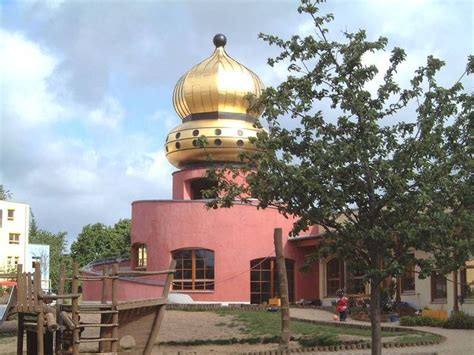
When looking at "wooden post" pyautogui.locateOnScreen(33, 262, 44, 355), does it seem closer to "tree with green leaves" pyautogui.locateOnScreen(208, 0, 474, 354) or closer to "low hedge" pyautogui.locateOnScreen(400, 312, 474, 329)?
"tree with green leaves" pyautogui.locateOnScreen(208, 0, 474, 354)

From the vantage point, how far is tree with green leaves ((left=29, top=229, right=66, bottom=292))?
71.6 metres

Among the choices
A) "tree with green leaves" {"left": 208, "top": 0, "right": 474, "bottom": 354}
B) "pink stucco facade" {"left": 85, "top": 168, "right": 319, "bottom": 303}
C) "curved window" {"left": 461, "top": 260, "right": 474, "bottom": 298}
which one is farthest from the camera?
"pink stucco facade" {"left": 85, "top": 168, "right": 319, "bottom": 303}

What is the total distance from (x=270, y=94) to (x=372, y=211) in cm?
265

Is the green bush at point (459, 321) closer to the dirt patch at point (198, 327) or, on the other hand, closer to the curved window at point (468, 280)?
the curved window at point (468, 280)

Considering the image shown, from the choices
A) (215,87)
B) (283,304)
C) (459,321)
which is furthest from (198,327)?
(215,87)

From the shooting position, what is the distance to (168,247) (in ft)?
118

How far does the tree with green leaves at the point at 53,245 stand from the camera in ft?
235

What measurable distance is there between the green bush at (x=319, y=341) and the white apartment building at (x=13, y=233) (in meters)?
46.6

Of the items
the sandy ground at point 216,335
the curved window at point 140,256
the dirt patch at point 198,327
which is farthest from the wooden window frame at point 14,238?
the dirt patch at point 198,327

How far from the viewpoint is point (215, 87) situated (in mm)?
40188

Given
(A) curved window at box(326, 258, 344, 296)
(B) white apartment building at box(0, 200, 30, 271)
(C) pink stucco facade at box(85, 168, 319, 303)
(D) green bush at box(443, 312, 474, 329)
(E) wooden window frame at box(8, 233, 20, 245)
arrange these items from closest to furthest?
(D) green bush at box(443, 312, 474, 329), (C) pink stucco facade at box(85, 168, 319, 303), (A) curved window at box(326, 258, 344, 296), (B) white apartment building at box(0, 200, 30, 271), (E) wooden window frame at box(8, 233, 20, 245)

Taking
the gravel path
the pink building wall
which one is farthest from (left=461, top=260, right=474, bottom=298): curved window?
the pink building wall

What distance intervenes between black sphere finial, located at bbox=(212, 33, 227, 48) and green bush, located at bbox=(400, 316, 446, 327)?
20600 mm

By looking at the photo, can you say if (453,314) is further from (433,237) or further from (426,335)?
(433,237)
